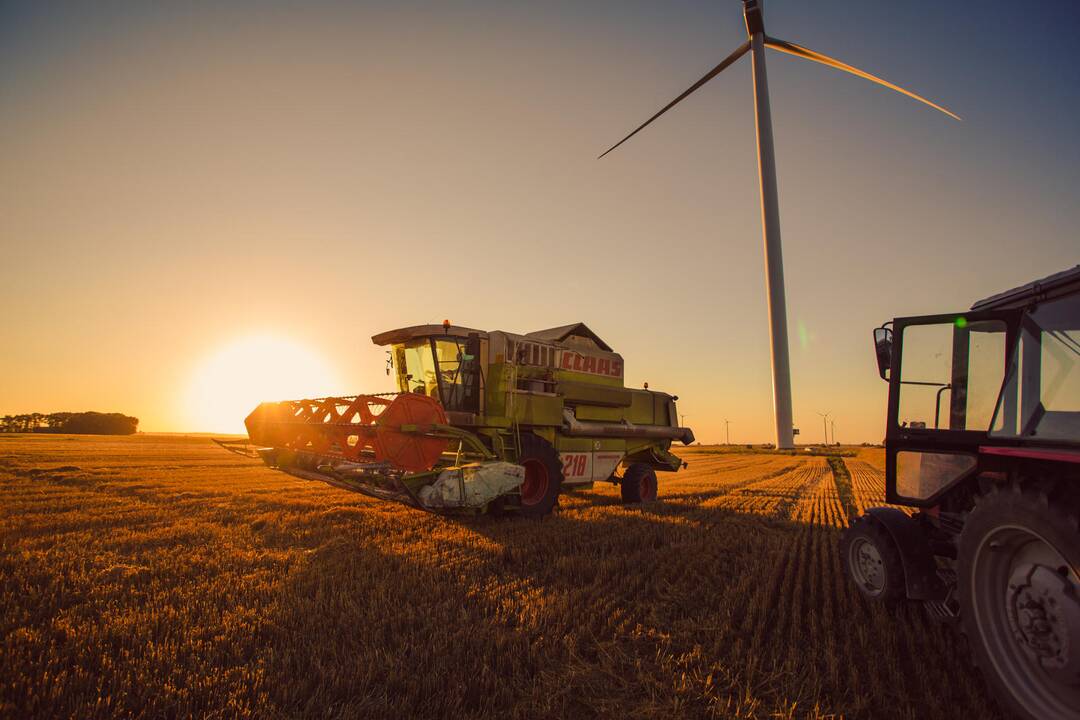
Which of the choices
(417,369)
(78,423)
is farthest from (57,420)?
(417,369)

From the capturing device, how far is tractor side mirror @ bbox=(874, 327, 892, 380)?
4.20 m

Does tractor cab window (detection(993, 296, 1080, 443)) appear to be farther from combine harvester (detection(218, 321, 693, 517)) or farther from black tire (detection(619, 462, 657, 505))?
black tire (detection(619, 462, 657, 505))

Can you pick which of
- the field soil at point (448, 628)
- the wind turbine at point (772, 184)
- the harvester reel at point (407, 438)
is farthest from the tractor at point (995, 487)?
the wind turbine at point (772, 184)

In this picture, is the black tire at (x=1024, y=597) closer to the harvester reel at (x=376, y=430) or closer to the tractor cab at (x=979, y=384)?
the tractor cab at (x=979, y=384)

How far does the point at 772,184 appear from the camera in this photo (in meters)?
27.1

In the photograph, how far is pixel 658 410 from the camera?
12977 mm

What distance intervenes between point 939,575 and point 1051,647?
4.47ft

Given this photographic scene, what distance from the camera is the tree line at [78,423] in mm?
63031

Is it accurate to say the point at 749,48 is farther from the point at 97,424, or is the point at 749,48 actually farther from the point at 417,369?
the point at 97,424

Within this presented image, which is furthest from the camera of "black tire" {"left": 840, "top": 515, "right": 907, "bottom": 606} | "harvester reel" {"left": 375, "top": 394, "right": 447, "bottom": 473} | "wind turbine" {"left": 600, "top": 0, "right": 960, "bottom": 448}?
"wind turbine" {"left": 600, "top": 0, "right": 960, "bottom": 448}

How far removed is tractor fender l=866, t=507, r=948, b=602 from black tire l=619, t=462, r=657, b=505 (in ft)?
24.3

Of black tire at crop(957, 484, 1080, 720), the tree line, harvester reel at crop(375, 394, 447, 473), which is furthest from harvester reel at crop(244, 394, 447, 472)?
the tree line

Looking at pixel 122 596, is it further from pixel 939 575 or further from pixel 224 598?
pixel 939 575

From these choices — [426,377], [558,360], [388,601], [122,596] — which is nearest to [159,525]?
[122,596]
